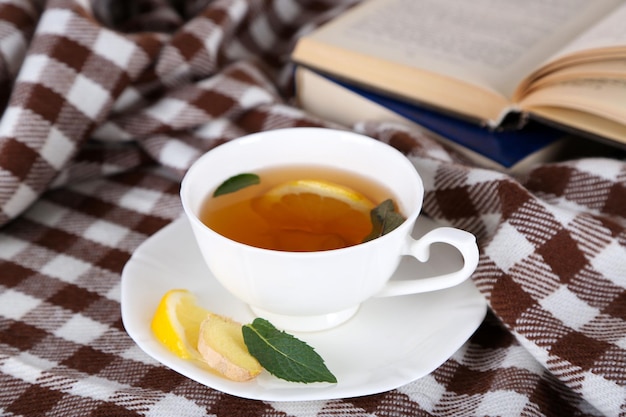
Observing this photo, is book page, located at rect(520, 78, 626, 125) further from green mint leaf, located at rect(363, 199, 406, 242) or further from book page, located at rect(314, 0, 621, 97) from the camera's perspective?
green mint leaf, located at rect(363, 199, 406, 242)

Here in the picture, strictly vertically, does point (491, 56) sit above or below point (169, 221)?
above

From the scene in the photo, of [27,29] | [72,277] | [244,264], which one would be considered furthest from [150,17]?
[244,264]

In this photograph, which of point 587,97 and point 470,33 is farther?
point 470,33

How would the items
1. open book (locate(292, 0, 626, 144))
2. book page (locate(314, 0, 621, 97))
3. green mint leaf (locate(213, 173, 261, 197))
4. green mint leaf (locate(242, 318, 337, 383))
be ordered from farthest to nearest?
book page (locate(314, 0, 621, 97))
open book (locate(292, 0, 626, 144))
green mint leaf (locate(213, 173, 261, 197))
green mint leaf (locate(242, 318, 337, 383))

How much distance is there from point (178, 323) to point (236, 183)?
163 mm

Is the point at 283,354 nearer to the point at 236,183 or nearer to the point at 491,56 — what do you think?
the point at 236,183

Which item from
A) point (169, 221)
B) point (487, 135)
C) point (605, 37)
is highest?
point (605, 37)

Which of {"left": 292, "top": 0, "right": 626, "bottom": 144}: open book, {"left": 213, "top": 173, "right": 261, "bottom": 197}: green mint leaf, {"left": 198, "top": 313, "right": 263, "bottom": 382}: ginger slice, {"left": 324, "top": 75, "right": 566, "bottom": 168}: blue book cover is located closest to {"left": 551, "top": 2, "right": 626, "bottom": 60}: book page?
{"left": 292, "top": 0, "right": 626, "bottom": 144}: open book

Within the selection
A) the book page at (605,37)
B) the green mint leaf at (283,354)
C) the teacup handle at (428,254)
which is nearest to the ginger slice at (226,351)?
the green mint leaf at (283,354)

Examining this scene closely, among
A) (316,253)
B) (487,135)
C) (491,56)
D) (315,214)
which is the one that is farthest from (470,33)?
(316,253)

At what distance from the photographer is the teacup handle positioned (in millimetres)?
608

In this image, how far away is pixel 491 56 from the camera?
0.97 meters

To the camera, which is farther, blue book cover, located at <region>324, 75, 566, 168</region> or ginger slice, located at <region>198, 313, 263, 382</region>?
blue book cover, located at <region>324, 75, 566, 168</region>

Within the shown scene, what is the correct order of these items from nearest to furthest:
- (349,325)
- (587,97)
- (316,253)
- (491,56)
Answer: (316,253)
(349,325)
(587,97)
(491,56)
